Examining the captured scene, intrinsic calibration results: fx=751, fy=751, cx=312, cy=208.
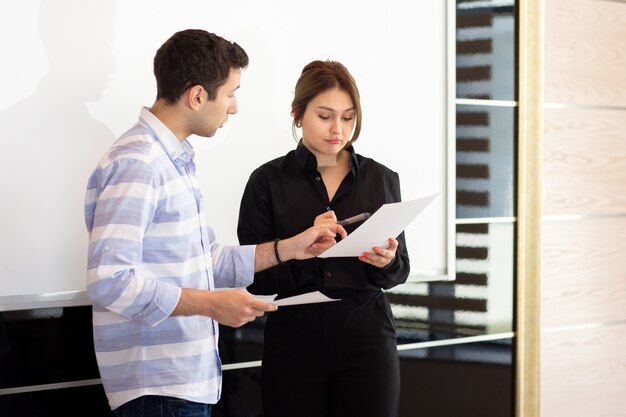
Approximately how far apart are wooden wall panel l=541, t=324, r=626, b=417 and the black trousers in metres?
1.30

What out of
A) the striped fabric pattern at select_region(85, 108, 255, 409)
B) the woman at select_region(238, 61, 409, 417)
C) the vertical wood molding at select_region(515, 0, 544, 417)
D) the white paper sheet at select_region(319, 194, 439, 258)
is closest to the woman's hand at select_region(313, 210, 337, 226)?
the woman at select_region(238, 61, 409, 417)

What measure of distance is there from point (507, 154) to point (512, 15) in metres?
0.57

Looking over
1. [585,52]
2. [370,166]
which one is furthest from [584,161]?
[370,166]

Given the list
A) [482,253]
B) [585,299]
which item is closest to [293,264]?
[482,253]

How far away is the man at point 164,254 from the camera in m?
1.49

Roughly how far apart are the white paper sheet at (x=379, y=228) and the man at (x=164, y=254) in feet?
1.12

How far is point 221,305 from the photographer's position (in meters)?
1.56

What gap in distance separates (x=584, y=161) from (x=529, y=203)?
0.33 metres

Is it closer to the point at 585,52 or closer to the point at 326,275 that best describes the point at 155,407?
the point at 326,275

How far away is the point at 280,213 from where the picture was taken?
2158 millimetres

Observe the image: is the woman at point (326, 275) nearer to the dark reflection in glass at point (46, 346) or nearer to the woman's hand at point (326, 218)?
the woman's hand at point (326, 218)

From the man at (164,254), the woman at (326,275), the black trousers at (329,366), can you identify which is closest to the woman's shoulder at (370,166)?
the woman at (326,275)

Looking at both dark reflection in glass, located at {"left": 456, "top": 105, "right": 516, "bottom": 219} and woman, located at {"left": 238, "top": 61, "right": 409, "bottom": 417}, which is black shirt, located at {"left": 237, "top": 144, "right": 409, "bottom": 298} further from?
dark reflection in glass, located at {"left": 456, "top": 105, "right": 516, "bottom": 219}

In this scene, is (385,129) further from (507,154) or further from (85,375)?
(85,375)
